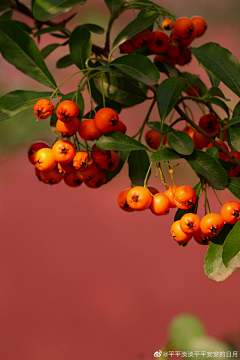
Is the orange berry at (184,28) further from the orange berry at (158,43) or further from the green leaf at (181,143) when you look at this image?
the green leaf at (181,143)

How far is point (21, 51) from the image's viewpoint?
1.96 ft

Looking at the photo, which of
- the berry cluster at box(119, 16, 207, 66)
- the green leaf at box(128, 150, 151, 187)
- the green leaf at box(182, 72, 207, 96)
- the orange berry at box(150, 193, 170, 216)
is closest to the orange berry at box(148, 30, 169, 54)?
the berry cluster at box(119, 16, 207, 66)

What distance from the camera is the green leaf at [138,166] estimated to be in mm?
643

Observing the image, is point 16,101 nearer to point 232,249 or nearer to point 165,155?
point 165,155

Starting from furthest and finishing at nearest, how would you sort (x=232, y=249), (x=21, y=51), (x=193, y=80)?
1. (x=193, y=80)
2. (x=21, y=51)
3. (x=232, y=249)

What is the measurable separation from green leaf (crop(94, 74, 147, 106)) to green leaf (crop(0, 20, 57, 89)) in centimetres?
10

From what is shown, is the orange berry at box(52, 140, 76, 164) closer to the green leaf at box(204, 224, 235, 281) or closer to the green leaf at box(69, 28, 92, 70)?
the green leaf at box(69, 28, 92, 70)

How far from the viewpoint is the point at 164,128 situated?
589mm

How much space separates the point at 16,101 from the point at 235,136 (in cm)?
39

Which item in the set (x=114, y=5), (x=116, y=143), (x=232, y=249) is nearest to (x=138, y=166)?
(x=116, y=143)

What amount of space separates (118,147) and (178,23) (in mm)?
314

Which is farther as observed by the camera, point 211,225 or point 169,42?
point 169,42

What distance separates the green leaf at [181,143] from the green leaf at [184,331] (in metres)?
0.30

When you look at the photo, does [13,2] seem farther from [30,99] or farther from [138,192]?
[138,192]
